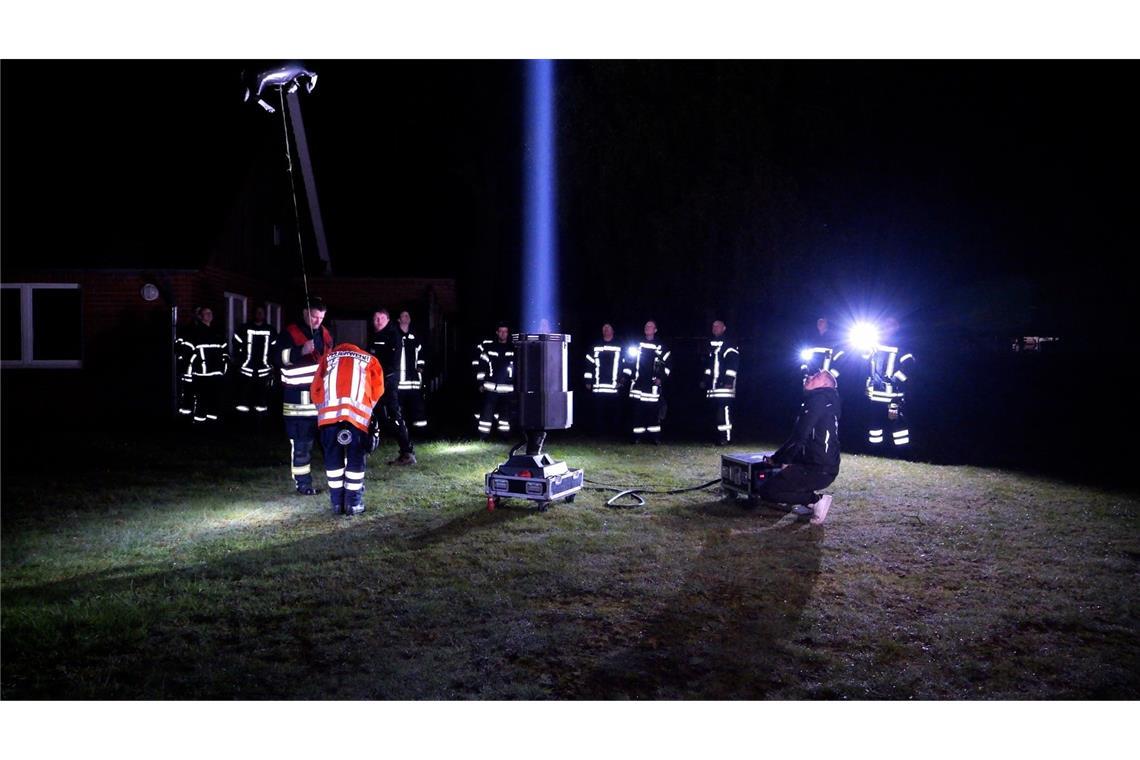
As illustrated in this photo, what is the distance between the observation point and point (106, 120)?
667 inches

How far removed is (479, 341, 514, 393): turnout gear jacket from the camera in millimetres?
12906

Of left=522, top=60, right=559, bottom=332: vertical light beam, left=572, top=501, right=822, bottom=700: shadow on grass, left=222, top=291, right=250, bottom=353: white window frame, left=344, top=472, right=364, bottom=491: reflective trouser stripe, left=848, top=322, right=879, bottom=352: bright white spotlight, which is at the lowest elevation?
left=572, top=501, right=822, bottom=700: shadow on grass

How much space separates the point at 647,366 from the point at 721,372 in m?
1.23

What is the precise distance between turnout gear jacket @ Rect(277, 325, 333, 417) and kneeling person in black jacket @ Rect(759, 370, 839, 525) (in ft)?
15.5

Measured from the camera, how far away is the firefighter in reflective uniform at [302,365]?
7.64 metres

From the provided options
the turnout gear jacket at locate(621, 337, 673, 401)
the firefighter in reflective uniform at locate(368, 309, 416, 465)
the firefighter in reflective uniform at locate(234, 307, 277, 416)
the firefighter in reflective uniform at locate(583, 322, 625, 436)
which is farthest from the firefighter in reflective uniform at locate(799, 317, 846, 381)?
the firefighter in reflective uniform at locate(234, 307, 277, 416)

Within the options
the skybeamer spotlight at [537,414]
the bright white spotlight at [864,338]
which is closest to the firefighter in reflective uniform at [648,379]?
the bright white spotlight at [864,338]

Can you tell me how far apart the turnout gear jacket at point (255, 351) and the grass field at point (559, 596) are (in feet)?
17.4

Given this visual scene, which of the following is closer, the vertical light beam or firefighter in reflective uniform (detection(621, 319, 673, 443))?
firefighter in reflective uniform (detection(621, 319, 673, 443))

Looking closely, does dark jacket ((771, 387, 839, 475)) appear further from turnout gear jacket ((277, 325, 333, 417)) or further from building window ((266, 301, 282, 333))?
building window ((266, 301, 282, 333))

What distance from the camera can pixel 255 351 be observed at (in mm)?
13922

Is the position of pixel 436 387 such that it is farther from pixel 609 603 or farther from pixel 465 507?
pixel 609 603

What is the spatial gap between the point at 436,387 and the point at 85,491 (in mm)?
13975

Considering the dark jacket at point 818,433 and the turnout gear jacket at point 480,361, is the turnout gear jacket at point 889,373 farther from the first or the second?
the turnout gear jacket at point 480,361
